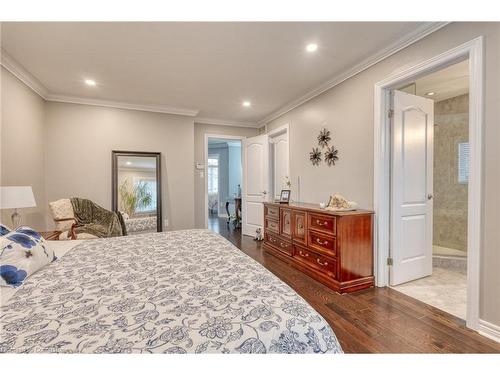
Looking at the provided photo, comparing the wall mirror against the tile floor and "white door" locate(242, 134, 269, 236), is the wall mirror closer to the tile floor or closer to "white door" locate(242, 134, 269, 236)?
"white door" locate(242, 134, 269, 236)

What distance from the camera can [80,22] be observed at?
1.99 m

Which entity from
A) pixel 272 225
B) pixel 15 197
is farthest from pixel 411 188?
pixel 15 197

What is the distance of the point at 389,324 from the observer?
188 cm

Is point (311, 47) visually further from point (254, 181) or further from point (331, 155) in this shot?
point (254, 181)

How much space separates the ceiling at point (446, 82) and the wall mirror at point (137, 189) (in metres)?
4.28

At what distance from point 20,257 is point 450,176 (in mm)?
5383

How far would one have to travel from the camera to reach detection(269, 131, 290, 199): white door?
14.5ft

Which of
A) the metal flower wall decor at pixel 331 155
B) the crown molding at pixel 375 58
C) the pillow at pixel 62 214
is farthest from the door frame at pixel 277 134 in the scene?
the pillow at pixel 62 214

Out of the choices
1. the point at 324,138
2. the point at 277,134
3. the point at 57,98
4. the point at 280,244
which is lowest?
the point at 280,244

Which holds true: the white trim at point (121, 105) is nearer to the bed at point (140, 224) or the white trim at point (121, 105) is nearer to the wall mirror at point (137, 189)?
the wall mirror at point (137, 189)

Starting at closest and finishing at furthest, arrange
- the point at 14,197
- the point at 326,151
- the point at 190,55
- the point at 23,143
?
the point at 14,197 → the point at 190,55 → the point at 23,143 → the point at 326,151

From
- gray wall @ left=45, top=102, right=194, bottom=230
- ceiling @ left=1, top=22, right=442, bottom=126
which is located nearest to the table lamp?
ceiling @ left=1, top=22, right=442, bottom=126

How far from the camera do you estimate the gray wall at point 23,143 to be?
2.55 metres

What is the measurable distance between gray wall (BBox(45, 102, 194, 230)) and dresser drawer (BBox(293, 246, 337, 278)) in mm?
2254
